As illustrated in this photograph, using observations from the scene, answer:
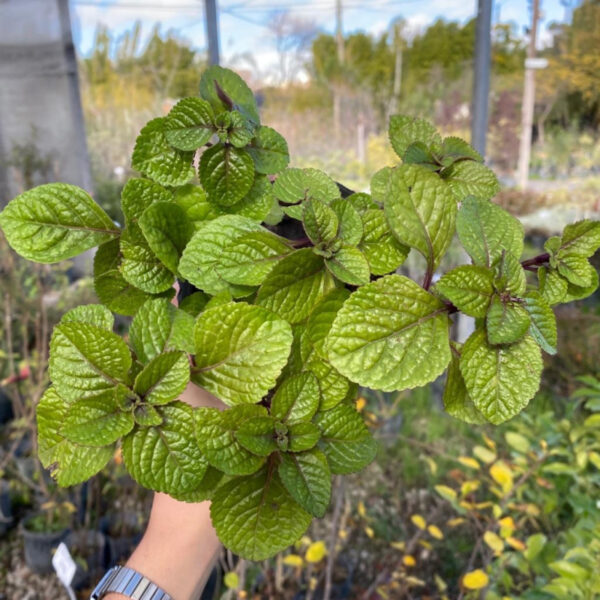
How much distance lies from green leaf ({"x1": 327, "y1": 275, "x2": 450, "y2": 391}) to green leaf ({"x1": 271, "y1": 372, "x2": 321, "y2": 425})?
0.16 feet

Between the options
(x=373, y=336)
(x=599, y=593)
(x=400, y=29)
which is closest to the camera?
(x=373, y=336)

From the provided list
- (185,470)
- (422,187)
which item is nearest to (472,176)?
(422,187)

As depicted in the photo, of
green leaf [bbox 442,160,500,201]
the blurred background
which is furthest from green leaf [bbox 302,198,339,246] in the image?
the blurred background

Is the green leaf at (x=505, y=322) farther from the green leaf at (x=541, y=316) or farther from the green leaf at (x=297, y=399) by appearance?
the green leaf at (x=297, y=399)

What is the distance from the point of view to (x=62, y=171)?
3309 mm

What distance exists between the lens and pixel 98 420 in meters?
0.35

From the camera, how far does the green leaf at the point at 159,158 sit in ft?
1.31

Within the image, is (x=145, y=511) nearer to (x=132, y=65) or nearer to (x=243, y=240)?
(x=243, y=240)

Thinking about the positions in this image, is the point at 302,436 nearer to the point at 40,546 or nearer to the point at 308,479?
the point at 308,479

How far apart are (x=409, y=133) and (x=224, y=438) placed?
266mm

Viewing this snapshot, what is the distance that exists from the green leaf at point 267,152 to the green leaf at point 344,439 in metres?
0.18

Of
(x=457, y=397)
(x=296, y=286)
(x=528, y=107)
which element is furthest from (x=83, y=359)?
(x=528, y=107)

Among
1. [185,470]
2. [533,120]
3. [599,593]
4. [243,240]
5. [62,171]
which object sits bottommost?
[599,593]

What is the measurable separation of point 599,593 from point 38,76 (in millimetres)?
3386
